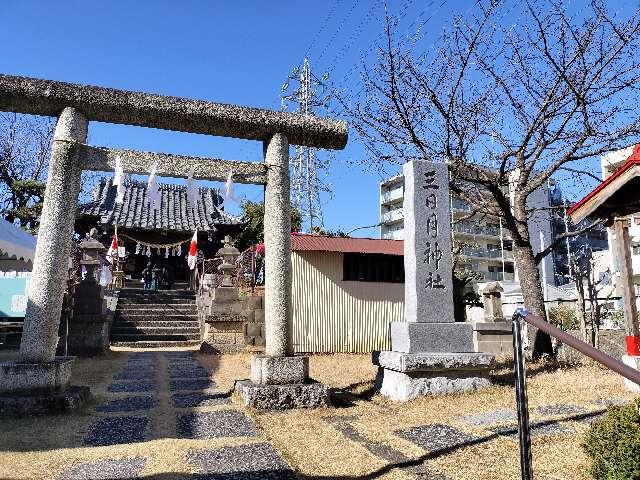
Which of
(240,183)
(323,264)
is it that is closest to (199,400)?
(240,183)

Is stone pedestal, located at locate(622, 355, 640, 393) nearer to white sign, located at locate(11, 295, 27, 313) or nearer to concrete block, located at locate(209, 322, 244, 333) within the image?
concrete block, located at locate(209, 322, 244, 333)

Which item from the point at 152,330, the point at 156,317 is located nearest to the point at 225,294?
the point at 152,330

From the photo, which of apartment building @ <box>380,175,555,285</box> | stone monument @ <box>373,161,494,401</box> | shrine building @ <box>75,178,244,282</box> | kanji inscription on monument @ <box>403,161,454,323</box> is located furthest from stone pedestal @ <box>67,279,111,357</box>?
apartment building @ <box>380,175,555,285</box>

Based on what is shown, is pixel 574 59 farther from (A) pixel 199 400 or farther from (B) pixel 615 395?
(A) pixel 199 400

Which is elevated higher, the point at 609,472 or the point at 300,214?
the point at 300,214

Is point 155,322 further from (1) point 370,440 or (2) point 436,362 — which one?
(1) point 370,440

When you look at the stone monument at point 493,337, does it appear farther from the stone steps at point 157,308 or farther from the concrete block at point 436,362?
the stone steps at point 157,308

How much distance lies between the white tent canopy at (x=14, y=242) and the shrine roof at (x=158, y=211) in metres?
12.8

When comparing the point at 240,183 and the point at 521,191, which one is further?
the point at 521,191

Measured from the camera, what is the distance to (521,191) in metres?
10.9

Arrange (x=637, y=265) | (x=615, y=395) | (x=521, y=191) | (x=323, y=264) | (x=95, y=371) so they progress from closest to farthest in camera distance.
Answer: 1. (x=615, y=395)
2. (x=95, y=371)
3. (x=521, y=191)
4. (x=323, y=264)
5. (x=637, y=265)

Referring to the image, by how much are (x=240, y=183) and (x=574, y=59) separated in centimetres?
794

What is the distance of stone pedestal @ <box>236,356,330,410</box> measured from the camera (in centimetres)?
636

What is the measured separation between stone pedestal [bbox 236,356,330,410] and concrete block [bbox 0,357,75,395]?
2.48 metres
